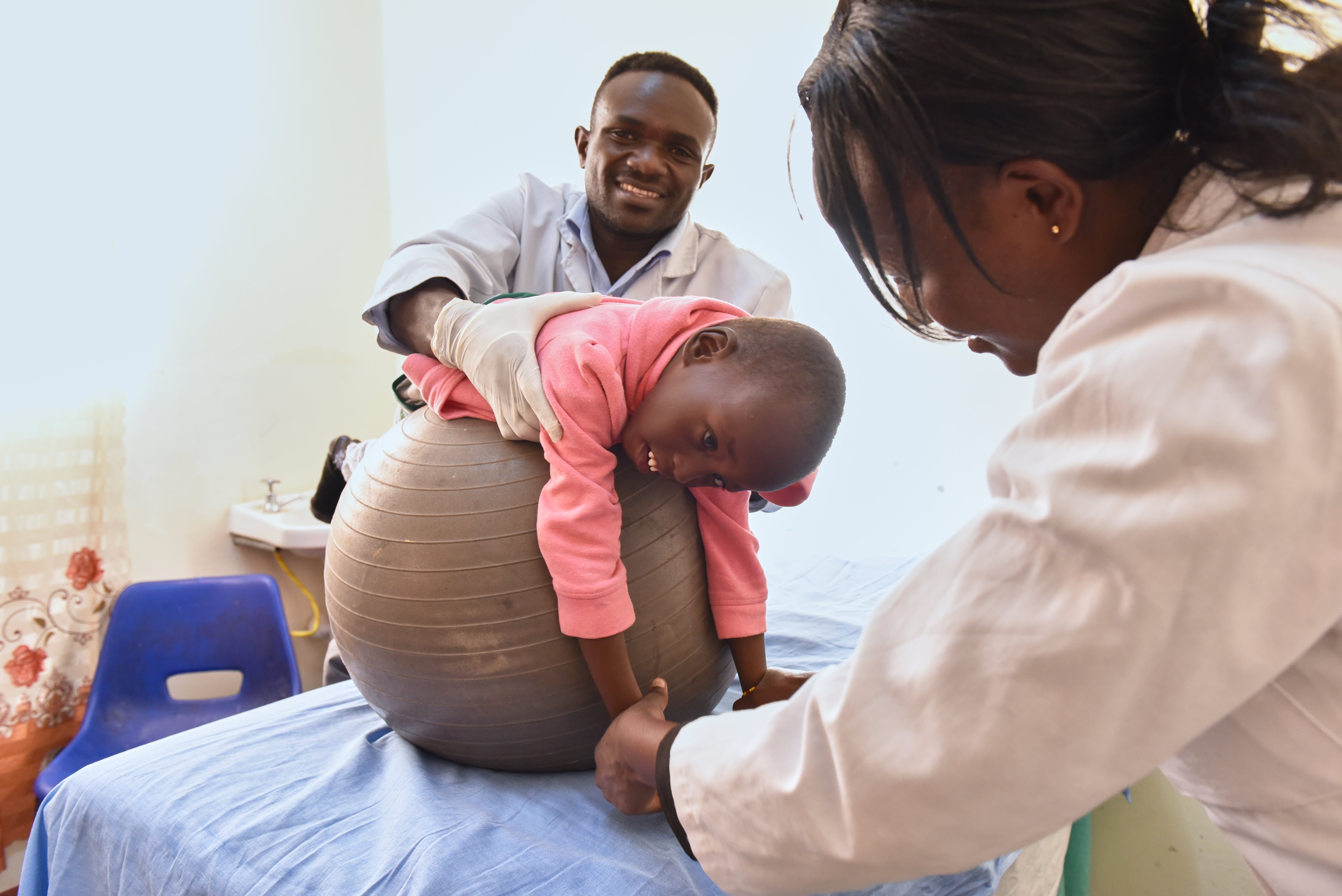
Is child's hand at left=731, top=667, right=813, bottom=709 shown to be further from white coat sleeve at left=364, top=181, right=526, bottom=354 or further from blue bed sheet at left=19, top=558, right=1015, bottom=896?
white coat sleeve at left=364, top=181, right=526, bottom=354

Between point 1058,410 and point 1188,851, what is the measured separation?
5.44 ft

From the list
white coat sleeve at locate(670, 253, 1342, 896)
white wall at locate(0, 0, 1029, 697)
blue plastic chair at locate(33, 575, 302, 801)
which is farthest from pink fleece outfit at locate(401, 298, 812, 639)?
white wall at locate(0, 0, 1029, 697)

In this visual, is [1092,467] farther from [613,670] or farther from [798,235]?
[798,235]

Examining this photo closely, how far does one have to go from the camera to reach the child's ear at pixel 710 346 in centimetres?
93

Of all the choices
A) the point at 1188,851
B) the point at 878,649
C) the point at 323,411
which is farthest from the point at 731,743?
the point at 323,411

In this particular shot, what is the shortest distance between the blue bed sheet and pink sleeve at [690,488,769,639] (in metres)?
0.25

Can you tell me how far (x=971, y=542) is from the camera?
0.49 meters

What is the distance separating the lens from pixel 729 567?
102cm

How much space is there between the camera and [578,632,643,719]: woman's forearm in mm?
869

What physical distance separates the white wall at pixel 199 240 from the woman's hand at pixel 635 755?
1726 millimetres

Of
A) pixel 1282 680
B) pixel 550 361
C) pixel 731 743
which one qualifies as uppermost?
pixel 550 361

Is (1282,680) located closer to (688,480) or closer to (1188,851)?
(688,480)

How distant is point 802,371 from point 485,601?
1.40ft

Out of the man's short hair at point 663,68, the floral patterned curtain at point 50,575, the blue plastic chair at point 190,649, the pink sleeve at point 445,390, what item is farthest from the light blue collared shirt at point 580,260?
the floral patterned curtain at point 50,575
